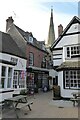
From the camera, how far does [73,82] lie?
18484mm

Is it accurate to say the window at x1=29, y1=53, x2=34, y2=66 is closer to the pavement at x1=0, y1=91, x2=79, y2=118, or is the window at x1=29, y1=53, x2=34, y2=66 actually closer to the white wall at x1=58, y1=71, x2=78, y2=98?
the white wall at x1=58, y1=71, x2=78, y2=98

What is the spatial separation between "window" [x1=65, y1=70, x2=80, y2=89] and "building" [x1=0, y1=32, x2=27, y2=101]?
562 cm

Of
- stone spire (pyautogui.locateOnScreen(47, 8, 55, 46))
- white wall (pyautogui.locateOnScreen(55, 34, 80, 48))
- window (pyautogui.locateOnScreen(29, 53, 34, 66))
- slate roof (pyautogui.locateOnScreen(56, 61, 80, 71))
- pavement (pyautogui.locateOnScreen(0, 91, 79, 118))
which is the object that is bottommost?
pavement (pyautogui.locateOnScreen(0, 91, 79, 118))

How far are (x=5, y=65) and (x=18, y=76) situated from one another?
8.89m

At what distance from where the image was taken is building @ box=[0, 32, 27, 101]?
47.8ft

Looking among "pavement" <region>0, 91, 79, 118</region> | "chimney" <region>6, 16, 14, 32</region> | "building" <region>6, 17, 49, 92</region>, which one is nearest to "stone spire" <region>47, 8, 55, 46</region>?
"building" <region>6, 17, 49, 92</region>

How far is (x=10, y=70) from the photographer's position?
1566 centimetres

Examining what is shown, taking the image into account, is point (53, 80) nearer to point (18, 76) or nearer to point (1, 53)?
point (18, 76)

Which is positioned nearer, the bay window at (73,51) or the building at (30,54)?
the bay window at (73,51)

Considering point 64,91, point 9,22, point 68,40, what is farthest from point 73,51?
point 9,22

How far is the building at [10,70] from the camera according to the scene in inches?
573

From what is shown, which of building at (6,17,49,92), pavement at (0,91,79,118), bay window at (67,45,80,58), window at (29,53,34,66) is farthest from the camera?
window at (29,53,34,66)

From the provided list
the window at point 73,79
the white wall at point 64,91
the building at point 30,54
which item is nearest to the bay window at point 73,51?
the window at point 73,79

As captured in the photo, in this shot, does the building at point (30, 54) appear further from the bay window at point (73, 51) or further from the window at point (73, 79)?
the window at point (73, 79)
